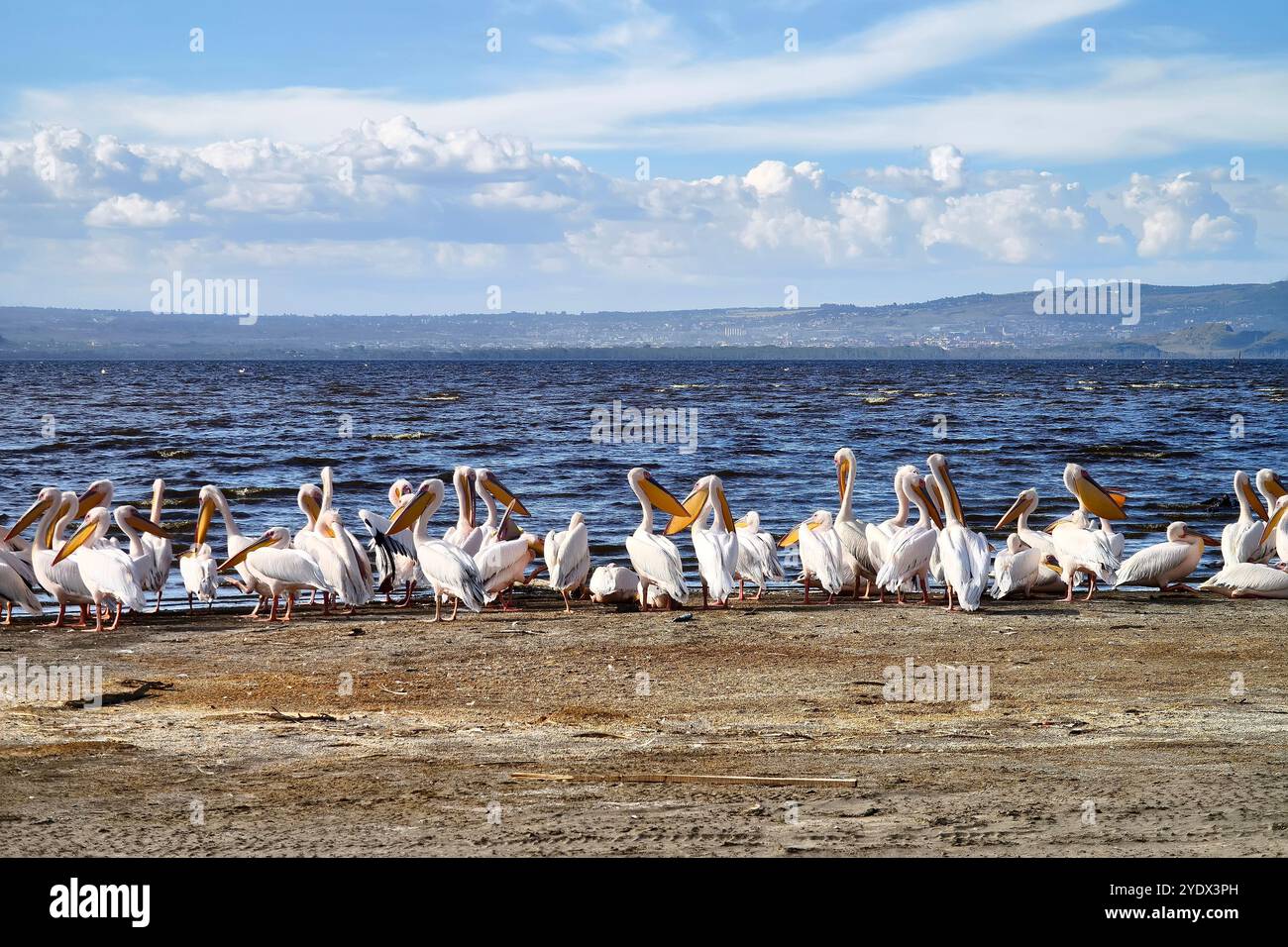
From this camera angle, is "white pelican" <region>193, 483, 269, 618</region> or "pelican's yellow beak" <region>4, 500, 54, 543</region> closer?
"white pelican" <region>193, 483, 269, 618</region>

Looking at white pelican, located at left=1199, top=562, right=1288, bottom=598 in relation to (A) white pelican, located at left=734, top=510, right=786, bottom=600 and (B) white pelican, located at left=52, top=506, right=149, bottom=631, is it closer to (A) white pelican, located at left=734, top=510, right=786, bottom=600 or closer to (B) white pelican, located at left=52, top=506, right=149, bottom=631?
(A) white pelican, located at left=734, top=510, right=786, bottom=600

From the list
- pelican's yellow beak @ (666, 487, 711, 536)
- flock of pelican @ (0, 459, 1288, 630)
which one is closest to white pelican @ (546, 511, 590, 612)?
→ flock of pelican @ (0, 459, 1288, 630)

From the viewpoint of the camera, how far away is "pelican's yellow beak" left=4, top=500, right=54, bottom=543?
35.7 feet

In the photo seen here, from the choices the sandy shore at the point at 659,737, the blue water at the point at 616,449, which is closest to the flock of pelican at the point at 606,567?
the sandy shore at the point at 659,737

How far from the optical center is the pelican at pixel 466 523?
1144 cm

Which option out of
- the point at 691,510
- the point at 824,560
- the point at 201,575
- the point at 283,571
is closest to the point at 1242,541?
the point at 824,560

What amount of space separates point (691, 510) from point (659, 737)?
5741 mm

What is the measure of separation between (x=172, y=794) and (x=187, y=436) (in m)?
27.2

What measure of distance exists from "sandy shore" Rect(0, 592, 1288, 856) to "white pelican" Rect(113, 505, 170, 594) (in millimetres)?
694

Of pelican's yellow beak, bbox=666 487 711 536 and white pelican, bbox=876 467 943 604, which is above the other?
pelican's yellow beak, bbox=666 487 711 536

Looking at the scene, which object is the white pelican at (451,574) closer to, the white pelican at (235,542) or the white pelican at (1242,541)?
the white pelican at (235,542)

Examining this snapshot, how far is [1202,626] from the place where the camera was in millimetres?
9344
